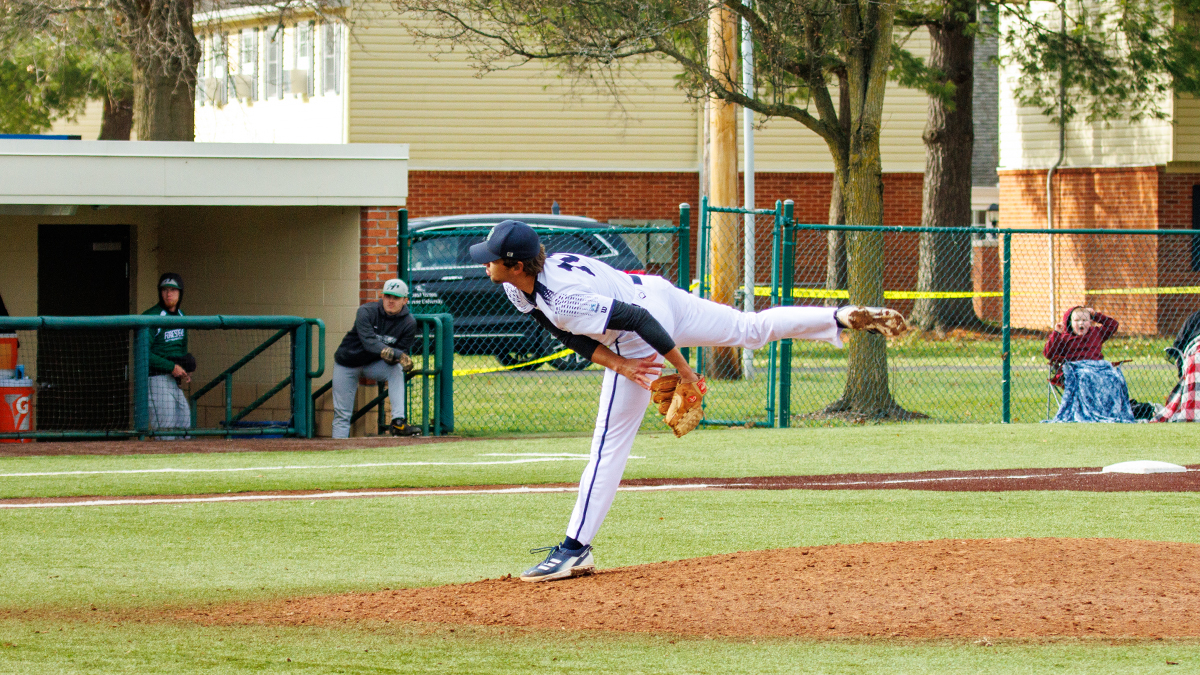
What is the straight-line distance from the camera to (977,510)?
869 cm

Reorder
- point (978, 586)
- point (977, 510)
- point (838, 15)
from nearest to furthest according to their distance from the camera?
point (978, 586), point (977, 510), point (838, 15)

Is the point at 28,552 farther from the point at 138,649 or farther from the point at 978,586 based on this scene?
the point at 978,586

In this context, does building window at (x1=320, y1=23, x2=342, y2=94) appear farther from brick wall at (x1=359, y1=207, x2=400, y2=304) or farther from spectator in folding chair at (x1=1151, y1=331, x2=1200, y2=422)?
spectator in folding chair at (x1=1151, y1=331, x2=1200, y2=422)

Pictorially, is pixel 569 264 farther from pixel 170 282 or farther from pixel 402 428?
pixel 170 282

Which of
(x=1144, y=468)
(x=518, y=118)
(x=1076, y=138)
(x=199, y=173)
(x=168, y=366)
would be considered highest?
(x=518, y=118)

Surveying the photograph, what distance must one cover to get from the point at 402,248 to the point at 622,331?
7.88 m

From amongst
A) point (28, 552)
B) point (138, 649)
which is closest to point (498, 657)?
point (138, 649)

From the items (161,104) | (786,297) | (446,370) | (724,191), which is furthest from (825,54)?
(161,104)

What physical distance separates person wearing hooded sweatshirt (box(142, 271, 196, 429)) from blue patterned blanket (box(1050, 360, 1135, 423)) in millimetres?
8457

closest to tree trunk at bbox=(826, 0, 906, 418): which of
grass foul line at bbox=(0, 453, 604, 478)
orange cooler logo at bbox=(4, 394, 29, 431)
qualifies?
grass foul line at bbox=(0, 453, 604, 478)

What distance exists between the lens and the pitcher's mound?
5.42m

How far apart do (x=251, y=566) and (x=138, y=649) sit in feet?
6.10

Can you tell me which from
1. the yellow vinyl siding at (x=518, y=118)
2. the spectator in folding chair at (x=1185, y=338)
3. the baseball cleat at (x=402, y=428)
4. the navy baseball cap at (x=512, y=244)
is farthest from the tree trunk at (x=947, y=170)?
the navy baseball cap at (x=512, y=244)

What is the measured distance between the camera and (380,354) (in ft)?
41.4
